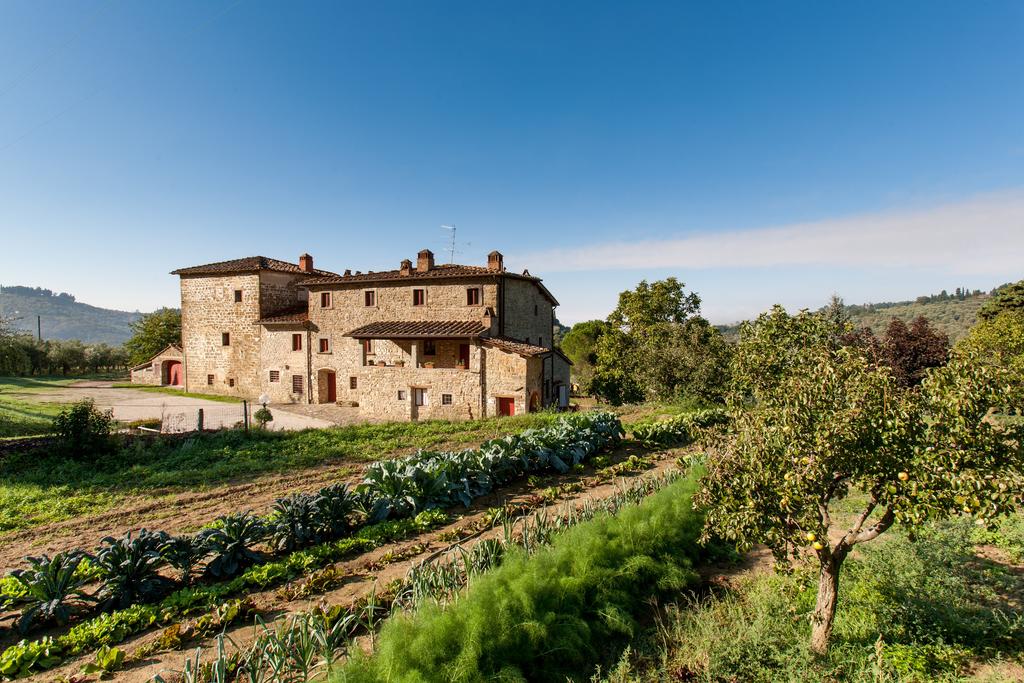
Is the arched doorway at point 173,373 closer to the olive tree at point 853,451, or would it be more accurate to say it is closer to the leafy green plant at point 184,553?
the leafy green plant at point 184,553

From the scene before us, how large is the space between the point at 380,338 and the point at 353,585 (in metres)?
19.2

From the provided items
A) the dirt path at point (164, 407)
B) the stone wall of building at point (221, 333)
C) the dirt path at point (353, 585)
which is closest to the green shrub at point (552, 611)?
the dirt path at point (353, 585)

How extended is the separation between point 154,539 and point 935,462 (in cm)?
938

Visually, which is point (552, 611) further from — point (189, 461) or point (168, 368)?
point (168, 368)

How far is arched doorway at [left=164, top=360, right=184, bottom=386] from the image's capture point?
38344 millimetres

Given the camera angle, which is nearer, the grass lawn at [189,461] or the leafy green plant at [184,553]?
the leafy green plant at [184,553]

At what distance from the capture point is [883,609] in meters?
6.12

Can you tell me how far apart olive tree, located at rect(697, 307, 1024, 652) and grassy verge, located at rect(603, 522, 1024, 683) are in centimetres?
53

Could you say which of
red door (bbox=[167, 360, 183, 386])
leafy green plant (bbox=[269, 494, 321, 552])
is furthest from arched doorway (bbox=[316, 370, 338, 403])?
leafy green plant (bbox=[269, 494, 321, 552])

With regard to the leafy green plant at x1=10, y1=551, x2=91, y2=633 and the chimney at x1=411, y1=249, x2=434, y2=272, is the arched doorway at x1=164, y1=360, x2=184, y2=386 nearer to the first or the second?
the chimney at x1=411, y1=249, x2=434, y2=272

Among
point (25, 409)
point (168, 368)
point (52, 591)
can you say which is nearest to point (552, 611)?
point (52, 591)

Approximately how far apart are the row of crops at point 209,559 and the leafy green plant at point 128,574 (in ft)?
0.04

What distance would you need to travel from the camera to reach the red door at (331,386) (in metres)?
30.1

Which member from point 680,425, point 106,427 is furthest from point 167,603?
point 680,425
